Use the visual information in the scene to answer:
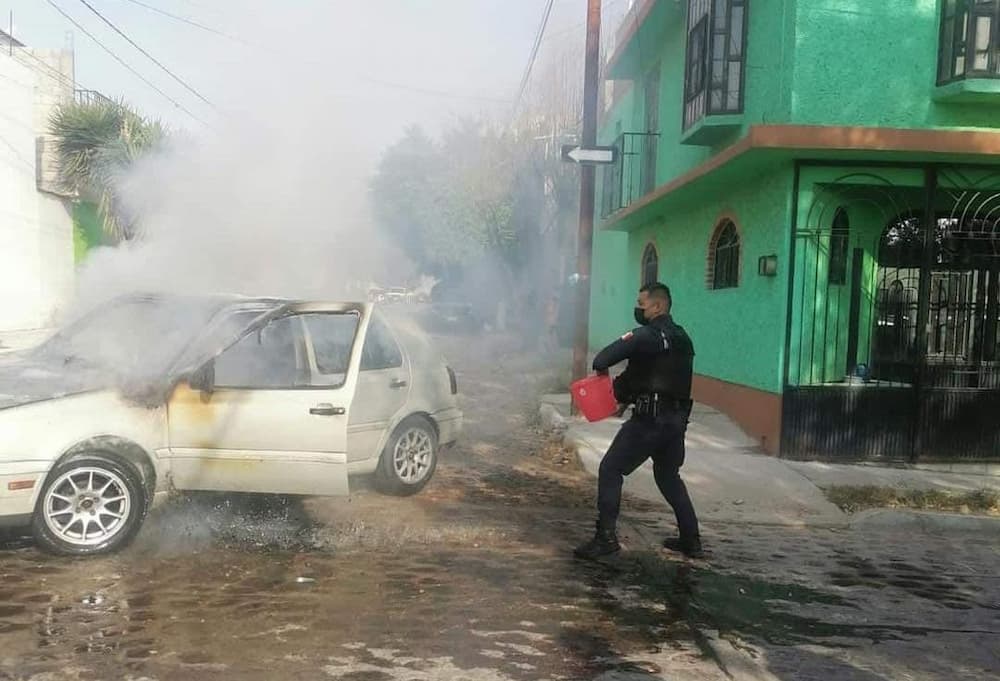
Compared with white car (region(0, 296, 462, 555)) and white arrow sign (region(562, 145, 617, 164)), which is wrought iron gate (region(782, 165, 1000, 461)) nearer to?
white arrow sign (region(562, 145, 617, 164))

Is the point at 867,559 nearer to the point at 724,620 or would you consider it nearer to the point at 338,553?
the point at 724,620

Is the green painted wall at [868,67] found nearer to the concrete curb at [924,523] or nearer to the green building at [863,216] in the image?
the green building at [863,216]

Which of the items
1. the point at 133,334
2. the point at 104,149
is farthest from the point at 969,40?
the point at 104,149

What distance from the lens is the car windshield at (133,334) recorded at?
531cm

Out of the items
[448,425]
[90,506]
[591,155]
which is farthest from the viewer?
[591,155]

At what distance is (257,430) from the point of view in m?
5.10

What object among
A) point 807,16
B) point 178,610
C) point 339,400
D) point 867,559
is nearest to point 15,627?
point 178,610

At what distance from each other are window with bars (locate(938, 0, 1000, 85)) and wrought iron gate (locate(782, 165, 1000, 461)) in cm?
92

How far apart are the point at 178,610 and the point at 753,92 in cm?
741

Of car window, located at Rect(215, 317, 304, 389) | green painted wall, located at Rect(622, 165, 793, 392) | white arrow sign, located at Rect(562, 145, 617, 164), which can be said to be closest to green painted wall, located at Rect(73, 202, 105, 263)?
car window, located at Rect(215, 317, 304, 389)

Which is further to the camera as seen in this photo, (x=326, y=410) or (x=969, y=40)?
(x=969, y=40)

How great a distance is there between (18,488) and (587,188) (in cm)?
776

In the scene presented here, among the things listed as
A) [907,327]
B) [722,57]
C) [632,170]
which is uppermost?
[722,57]

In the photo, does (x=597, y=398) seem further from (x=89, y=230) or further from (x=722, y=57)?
(x=89, y=230)
